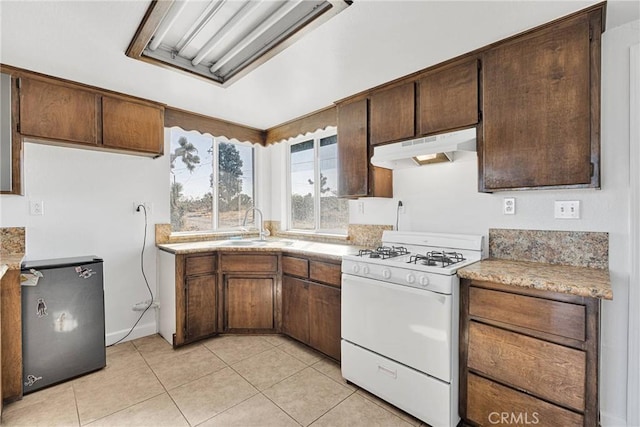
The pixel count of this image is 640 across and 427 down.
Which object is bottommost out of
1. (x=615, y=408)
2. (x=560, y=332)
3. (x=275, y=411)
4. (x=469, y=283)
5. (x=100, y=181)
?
(x=275, y=411)

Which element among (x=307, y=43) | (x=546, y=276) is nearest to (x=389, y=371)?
(x=546, y=276)

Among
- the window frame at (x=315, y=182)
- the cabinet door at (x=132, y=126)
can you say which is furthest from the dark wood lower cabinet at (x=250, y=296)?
the cabinet door at (x=132, y=126)

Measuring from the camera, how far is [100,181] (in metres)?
2.77

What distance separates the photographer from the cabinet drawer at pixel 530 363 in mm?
1390

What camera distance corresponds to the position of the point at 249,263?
2.95 metres

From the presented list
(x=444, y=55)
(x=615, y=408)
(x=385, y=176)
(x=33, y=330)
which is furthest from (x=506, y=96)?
(x=33, y=330)

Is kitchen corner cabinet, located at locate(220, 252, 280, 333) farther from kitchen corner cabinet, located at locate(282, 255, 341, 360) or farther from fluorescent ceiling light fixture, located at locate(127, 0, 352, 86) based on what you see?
fluorescent ceiling light fixture, located at locate(127, 0, 352, 86)

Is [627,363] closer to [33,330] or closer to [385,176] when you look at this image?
[385,176]

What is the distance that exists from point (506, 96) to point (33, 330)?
3446 mm

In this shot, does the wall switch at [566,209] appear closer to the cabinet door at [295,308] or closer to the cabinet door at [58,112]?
the cabinet door at [295,308]

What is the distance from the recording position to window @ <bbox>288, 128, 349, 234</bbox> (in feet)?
11.0

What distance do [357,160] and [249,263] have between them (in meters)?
1.41

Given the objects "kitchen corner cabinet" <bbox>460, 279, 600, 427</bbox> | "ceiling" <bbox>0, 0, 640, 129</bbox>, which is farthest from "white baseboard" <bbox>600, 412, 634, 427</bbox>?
Result: "ceiling" <bbox>0, 0, 640, 129</bbox>

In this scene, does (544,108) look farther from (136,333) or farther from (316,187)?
(136,333)
